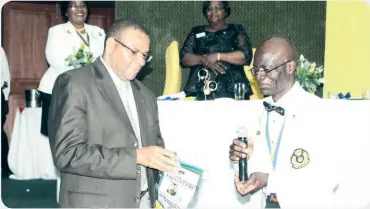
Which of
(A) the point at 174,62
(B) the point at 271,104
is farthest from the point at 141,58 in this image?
(A) the point at 174,62

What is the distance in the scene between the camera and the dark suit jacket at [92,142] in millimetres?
2551

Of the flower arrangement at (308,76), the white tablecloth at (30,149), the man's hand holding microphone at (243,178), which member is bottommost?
the white tablecloth at (30,149)

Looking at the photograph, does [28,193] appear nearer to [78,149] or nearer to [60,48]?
[60,48]

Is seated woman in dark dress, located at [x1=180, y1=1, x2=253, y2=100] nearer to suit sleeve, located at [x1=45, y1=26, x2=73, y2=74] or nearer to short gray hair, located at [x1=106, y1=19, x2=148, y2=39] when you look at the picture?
suit sleeve, located at [x1=45, y1=26, x2=73, y2=74]

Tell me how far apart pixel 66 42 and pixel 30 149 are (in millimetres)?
2071

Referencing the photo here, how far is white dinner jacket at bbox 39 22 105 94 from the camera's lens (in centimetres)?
595

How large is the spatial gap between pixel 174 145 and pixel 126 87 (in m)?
1.71

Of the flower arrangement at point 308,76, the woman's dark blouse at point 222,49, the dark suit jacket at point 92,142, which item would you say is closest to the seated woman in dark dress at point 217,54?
the woman's dark blouse at point 222,49

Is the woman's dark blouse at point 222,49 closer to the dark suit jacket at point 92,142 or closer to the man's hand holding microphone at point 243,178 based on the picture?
the man's hand holding microphone at point 243,178

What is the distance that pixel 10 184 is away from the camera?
7.34m

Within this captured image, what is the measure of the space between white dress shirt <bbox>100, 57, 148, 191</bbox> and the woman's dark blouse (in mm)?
2435

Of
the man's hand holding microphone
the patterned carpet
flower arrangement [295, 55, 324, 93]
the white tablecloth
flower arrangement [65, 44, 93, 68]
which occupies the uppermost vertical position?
flower arrangement [65, 44, 93, 68]

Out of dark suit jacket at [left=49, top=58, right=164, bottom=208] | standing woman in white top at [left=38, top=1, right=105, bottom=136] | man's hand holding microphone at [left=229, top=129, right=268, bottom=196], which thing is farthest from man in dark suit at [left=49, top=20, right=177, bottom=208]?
standing woman in white top at [left=38, top=1, right=105, bottom=136]

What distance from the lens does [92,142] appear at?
8.66 ft
